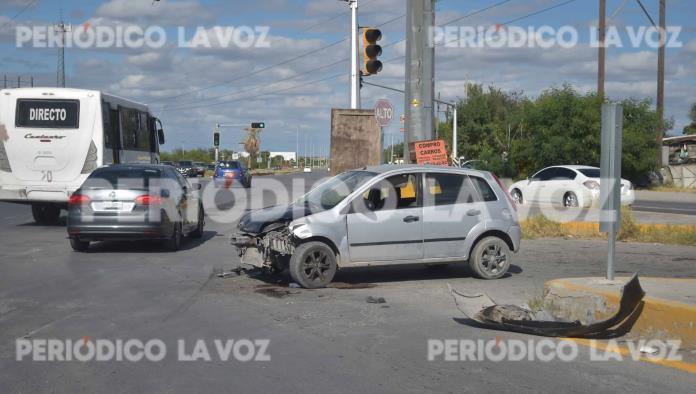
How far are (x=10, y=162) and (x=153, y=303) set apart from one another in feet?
A: 37.5

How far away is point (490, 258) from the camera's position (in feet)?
35.2

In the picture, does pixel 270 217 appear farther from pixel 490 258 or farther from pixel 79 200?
pixel 79 200

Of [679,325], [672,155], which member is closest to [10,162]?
[679,325]

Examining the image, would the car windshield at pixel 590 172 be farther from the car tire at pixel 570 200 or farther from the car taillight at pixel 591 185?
the car tire at pixel 570 200

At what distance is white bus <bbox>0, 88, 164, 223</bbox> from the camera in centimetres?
1820

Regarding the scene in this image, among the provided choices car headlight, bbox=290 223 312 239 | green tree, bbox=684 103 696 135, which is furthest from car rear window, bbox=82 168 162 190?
green tree, bbox=684 103 696 135

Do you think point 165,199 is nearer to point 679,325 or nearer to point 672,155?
point 679,325

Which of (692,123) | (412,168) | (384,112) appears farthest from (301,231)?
(692,123)

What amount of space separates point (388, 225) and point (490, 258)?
1650 millimetres

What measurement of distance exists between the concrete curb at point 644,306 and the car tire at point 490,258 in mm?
2097

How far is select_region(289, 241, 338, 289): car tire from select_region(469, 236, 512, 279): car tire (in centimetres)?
205

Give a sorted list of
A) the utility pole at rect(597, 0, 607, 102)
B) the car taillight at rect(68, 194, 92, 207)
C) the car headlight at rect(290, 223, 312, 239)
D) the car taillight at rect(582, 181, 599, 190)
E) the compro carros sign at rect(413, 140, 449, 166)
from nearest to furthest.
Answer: the car headlight at rect(290, 223, 312, 239), the car taillight at rect(68, 194, 92, 207), the compro carros sign at rect(413, 140, 449, 166), the car taillight at rect(582, 181, 599, 190), the utility pole at rect(597, 0, 607, 102)

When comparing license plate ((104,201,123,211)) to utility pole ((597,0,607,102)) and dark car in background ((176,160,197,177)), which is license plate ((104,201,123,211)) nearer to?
utility pole ((597,0,607,102))

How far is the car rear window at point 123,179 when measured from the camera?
13544 mm
